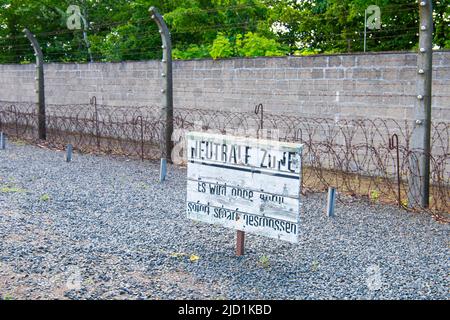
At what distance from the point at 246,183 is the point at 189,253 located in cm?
84

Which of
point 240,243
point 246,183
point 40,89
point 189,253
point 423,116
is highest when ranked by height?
point 40,89

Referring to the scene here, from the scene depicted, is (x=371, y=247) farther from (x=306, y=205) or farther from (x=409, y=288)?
(x=306, y=205)

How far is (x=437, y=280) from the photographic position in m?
4.50

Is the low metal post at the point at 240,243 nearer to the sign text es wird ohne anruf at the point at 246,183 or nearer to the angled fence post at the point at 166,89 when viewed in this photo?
the sign text es wird ohne anruf at the point at 246,183

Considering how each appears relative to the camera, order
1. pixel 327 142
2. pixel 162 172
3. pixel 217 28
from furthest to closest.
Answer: pixel 217 28, pixel 162 172, pixel 327 142

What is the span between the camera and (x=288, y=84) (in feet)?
32.1

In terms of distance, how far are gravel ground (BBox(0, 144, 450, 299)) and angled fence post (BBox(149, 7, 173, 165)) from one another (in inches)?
107

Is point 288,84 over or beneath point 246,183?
over

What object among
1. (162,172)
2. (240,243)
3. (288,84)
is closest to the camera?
(240,243)

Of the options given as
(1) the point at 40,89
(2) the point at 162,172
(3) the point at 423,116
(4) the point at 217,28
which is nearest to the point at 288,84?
(2) the point at 162,172

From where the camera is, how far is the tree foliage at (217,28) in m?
13.5

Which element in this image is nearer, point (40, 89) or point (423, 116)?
point (423, 116)

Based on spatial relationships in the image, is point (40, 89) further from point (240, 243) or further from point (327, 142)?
point (240, 243)

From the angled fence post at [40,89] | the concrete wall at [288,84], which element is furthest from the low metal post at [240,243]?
the angled fence post at [40,89]
